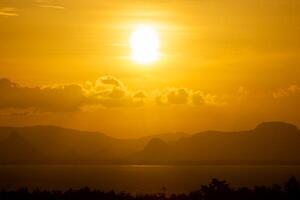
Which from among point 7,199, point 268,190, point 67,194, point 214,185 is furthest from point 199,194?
point 7,199

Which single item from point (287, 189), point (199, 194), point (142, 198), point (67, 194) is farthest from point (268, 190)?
point (67, 194)

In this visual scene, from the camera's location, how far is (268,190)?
57781 mm

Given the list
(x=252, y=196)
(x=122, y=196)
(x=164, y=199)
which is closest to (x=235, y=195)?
(x=252, y=196)

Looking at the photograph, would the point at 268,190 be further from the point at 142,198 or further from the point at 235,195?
the point at 142,198

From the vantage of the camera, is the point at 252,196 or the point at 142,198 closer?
the point at 252,196

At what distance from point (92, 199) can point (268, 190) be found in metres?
13.9

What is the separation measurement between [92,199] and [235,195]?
36.9 feet

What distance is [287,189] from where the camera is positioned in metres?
56.3

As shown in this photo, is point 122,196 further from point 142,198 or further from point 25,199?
point 25,199

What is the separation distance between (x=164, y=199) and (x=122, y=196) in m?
6.86

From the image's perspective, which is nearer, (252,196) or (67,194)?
(252,196)

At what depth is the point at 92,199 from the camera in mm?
58344

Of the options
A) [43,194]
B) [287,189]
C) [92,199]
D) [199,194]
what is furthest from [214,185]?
[43,194]

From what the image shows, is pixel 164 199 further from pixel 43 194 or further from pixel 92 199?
pixel 43 194
